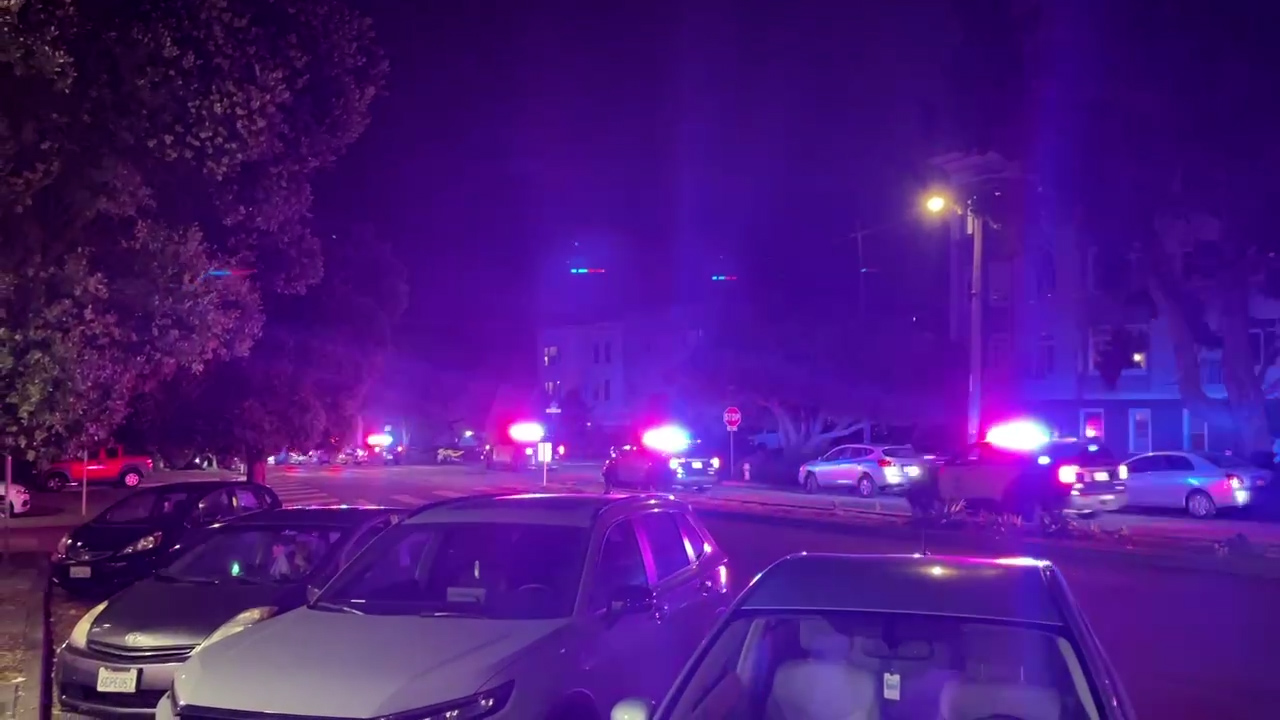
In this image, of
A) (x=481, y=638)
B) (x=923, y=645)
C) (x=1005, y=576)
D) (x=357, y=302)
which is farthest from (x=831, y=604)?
(x=357, y=302)

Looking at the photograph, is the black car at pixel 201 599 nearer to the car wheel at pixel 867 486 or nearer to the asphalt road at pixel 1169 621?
the asphalt road at pixel 1169 621

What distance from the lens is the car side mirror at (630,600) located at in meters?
6.66

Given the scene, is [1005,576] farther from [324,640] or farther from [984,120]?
[984,120]

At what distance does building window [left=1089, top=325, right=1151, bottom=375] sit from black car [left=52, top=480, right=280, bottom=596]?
33433mm

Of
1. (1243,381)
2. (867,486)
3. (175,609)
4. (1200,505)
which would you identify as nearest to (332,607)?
(175,609)

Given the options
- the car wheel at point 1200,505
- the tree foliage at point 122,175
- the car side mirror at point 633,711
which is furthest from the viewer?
the car wheel at point 1200,505

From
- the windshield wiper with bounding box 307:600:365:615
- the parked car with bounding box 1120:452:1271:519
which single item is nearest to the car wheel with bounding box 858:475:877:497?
the parked car with bounding box 1120:452:1271:519

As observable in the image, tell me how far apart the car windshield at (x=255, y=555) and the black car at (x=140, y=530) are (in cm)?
438

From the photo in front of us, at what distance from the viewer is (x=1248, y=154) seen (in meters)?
29.1

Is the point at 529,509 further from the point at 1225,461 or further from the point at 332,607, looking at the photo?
the point at 1225,461

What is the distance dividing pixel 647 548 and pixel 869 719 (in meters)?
3.27

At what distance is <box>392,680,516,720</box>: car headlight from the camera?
17.0 ft

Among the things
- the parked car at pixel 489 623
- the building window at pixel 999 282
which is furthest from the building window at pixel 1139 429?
the parked car at pixel 489 623

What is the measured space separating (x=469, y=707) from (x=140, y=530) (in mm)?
12588
